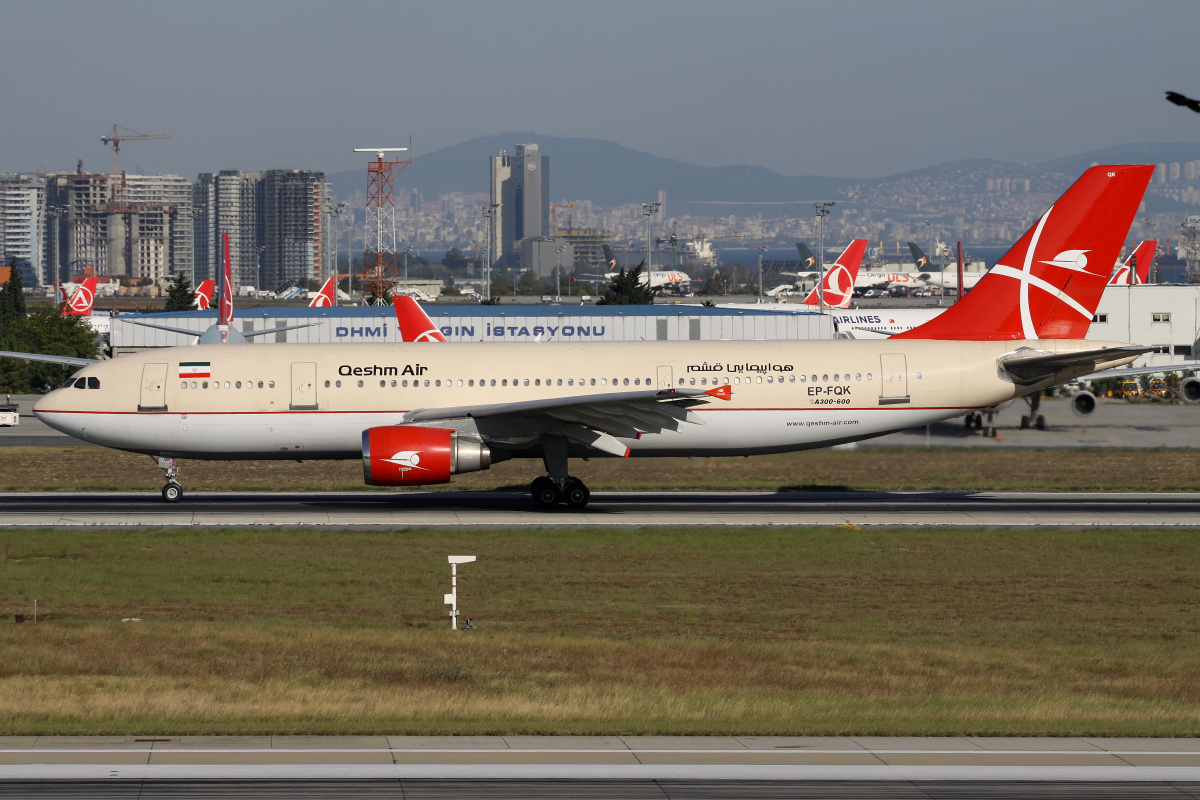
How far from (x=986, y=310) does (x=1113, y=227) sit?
14.5 feet

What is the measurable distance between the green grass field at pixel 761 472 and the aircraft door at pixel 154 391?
6.30 m

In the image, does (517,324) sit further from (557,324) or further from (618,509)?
(618,509)

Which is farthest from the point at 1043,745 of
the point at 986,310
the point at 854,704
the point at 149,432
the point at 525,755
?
the point at 149,432

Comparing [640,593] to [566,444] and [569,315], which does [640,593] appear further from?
[569,315]

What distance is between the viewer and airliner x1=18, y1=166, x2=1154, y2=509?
35.2m

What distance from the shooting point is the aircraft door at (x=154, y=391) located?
35219 mm

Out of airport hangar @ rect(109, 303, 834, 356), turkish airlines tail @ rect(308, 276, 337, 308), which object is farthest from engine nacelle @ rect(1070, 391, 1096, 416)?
turkish airlines tail @ rect(308, 276, 337, 308)

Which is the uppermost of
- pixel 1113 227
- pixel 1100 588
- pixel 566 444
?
pixel 1113 227

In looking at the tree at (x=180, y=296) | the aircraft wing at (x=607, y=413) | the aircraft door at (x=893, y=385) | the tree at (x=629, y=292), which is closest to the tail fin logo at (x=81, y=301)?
the tree at (x=180, y=296)

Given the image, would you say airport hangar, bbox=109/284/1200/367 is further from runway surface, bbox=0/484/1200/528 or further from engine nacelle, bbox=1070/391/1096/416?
runway surface, bbox=0/484/1200/528

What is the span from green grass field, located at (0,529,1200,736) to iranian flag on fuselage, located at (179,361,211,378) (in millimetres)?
5704

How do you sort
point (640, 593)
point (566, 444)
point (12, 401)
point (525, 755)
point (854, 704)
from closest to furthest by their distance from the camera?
point (525, 755) < point (854, 704) < point (640, 593) < point (566, 444) < point (12, 401)

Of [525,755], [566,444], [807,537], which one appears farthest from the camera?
[566,444]

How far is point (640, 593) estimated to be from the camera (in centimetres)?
2573
